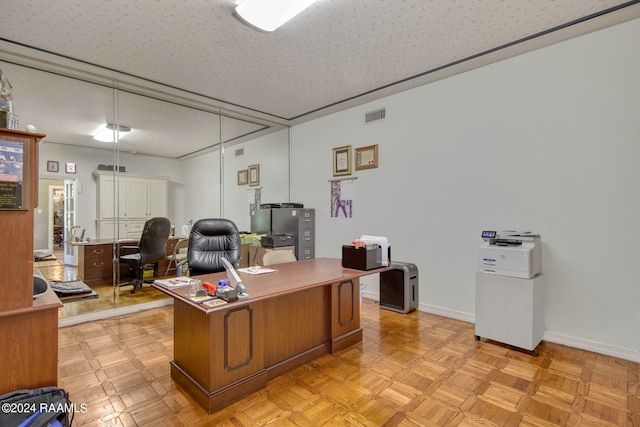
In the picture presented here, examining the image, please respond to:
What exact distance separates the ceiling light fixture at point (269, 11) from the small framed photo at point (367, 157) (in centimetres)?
221

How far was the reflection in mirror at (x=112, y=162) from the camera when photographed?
12.2ft

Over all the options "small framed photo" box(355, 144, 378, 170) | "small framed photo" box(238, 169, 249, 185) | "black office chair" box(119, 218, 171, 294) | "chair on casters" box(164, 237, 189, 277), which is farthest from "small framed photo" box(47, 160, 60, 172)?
"small framed photo" box(355, 144, 378, 170)

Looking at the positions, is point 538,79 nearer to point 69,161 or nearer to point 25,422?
point 25,422

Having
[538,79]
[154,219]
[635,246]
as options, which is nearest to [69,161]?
[154,219]

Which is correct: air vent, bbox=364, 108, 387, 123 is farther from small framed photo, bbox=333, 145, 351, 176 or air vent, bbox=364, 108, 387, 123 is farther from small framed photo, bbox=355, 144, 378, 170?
small framed photo, bbox=333, 145, 351, 176

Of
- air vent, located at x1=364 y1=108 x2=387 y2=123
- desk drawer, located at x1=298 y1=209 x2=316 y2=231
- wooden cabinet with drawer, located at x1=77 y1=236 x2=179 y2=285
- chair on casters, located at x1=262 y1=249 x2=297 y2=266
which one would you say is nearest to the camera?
chair on casters, located at x1=262 y1=249 x2=297 y2=266

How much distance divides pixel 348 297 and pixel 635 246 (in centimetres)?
248

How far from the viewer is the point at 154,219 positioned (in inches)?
168

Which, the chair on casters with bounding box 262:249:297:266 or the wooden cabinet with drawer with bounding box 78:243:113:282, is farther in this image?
the wooden cabinet with drawer with bounding box 78:243:113:282

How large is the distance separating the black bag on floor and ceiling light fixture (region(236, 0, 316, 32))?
274 centimetres

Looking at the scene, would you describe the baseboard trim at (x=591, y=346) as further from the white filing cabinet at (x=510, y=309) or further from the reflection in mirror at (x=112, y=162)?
the reflection in mirror at (x=112, y=162)

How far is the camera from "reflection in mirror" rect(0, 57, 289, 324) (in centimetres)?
371

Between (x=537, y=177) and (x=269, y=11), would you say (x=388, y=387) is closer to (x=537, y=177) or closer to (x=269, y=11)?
(x=537, y=177)

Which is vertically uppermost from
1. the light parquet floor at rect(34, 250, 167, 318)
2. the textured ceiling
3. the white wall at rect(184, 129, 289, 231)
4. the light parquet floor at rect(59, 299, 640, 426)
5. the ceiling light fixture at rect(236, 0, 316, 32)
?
the textured ceiling
